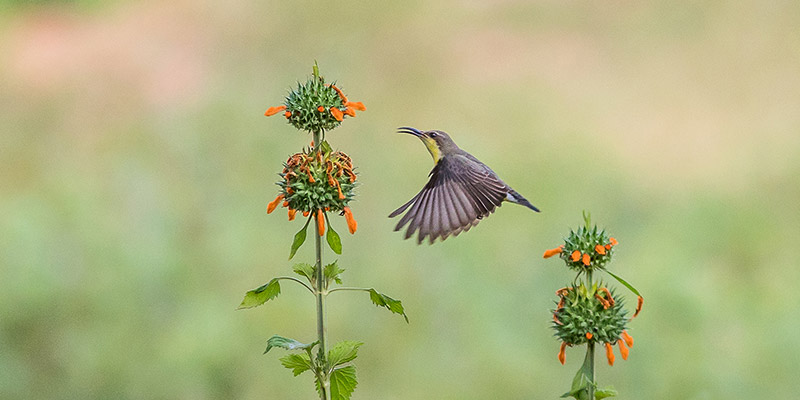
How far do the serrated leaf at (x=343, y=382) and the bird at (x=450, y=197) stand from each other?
1.45 feet

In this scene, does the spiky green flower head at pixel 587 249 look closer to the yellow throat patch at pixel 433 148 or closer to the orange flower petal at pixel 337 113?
the orange flower petal at pixel 337 113

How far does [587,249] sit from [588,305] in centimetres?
12

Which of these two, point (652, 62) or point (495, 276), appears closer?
point (495, 276)

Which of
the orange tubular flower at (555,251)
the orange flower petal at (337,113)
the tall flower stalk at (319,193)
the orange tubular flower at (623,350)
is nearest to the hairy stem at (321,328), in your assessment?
the tall flower stalk at (319,193)

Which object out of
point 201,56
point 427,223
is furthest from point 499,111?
point 427,223

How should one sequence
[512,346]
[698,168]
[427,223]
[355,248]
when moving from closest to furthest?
[427,223] → [512,346] → [355,248] → [698,168]

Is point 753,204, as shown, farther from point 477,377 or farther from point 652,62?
point 477,377

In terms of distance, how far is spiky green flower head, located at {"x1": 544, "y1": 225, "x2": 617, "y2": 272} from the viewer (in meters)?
1.77

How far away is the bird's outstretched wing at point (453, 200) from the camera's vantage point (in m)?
2.37

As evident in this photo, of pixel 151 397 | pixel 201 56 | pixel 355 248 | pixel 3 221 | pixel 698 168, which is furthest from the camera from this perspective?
pixel 201 56

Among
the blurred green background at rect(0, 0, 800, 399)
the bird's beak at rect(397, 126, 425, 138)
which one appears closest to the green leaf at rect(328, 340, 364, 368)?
the bird's beak at rect(397, 126, 425, 138)

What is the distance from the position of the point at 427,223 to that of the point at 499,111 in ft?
16.1

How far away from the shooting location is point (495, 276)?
5.64 meters

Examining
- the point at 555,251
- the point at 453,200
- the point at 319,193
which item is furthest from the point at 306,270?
the point at 453,200
